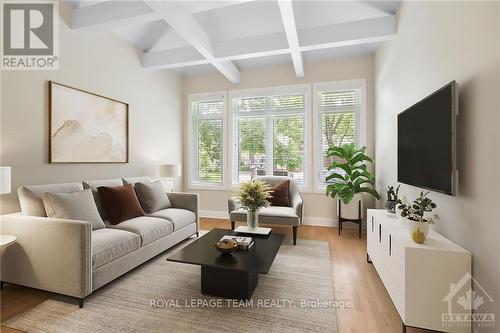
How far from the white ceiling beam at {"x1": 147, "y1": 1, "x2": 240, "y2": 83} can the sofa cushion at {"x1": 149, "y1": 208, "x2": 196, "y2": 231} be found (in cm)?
230

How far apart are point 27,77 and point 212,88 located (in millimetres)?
3068

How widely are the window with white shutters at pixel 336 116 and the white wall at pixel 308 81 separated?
0.42 ft

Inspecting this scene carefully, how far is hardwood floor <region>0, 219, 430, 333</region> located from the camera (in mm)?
1802

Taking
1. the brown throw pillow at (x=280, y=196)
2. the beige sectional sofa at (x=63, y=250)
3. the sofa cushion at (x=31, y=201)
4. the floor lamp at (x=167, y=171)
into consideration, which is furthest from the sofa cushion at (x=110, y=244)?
the brown throw pillow at (x=280, y=196)

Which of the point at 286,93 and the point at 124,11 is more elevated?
the point at 124,11

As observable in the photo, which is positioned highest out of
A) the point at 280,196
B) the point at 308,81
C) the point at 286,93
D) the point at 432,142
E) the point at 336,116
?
the point at 308,81

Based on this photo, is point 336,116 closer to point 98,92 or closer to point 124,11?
point 124,11

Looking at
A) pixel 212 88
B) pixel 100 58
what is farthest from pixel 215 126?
pixel 100 58

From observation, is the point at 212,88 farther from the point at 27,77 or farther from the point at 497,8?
the point at 497,8

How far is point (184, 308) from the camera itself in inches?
77.9

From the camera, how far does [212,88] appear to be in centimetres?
514

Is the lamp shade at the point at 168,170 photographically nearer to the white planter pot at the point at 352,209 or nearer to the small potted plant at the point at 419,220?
the white planter pot at the point at 352,209

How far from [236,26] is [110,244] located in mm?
3214

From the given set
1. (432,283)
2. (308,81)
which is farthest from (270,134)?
(432,283)
